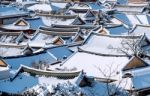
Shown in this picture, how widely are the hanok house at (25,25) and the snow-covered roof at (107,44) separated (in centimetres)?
1274

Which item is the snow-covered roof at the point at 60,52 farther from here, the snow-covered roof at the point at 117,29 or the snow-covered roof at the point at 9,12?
the snow-covered roof at the point at 9,12

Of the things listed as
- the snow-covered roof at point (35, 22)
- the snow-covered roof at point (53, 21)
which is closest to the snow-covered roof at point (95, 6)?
the snow-covered roof at point (53, 21)

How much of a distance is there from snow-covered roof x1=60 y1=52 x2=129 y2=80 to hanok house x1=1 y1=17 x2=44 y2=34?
1586 centimetres

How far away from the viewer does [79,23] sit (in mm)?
43906

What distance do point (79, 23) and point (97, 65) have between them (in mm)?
18151

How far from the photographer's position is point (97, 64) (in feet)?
86.3

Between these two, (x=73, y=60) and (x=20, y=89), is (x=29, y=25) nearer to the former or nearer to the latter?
(x=73, y=60)

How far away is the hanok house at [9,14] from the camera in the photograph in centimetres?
4806

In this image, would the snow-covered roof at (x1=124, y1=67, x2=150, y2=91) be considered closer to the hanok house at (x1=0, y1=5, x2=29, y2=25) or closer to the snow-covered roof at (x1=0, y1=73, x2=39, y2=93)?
the snow-covered roof at (x1=0, y1=73, x2=39, y2=93)

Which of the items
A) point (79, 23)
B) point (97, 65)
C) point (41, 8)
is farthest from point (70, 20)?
point (97, 65)

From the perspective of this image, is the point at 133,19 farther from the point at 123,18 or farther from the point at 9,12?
the point at 9,12

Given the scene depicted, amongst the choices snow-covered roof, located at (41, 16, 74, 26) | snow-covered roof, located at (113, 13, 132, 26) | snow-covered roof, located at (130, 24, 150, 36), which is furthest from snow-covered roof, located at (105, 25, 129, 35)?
snow-covered roof, located at (41, 16, 74, 26)

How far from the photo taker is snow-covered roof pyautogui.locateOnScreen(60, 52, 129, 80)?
25.2 meters

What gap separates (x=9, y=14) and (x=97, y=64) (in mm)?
24994
